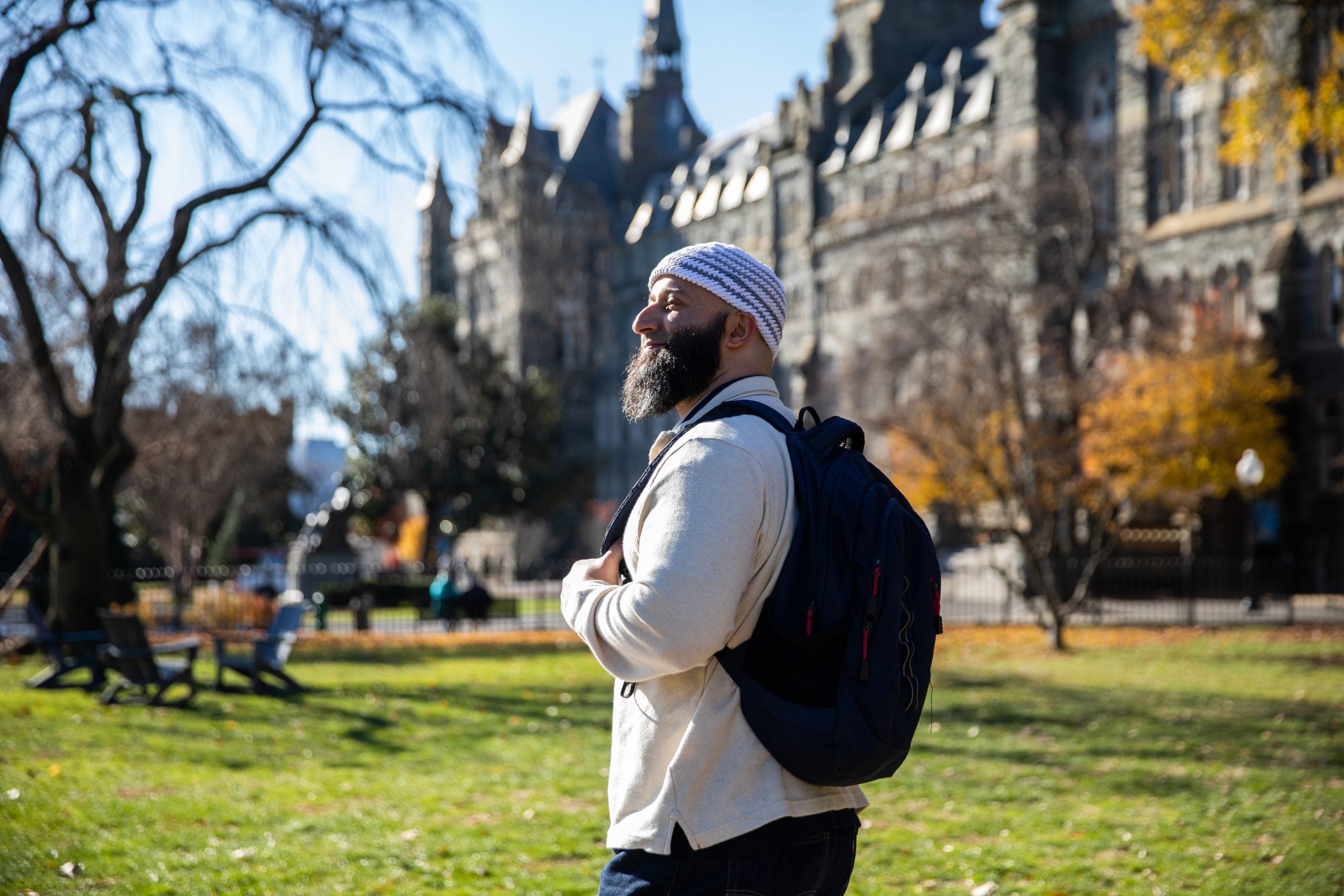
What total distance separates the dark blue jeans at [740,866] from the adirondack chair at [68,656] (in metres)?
11.8

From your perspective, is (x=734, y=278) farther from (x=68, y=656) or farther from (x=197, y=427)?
(x=197, y=427)

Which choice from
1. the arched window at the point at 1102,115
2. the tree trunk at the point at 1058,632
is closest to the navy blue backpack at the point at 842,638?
the tree trunk at the point at 1058,632

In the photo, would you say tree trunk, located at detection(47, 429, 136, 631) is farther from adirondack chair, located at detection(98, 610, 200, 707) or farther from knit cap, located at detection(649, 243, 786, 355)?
knit cap, located at detection(649, 243, 786, 355)

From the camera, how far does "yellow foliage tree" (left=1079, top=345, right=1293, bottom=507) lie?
83.9 ft

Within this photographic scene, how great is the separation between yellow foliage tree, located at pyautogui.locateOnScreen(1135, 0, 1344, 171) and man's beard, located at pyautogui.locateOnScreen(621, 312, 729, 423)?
37.7 feet

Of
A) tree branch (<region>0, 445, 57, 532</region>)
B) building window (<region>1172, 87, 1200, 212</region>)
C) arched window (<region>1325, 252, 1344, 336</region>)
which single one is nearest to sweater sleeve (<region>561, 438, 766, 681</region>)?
tree branch (<region>0, 445, 57, 532</region>)

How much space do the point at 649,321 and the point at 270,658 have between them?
37.7 ft

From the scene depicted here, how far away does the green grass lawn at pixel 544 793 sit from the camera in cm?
595

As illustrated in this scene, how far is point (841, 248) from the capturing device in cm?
5619

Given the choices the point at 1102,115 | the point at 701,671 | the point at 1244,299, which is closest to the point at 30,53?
the point at 701,671

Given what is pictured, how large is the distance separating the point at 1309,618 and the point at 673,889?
78.1ft

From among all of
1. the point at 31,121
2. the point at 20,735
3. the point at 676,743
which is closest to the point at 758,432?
the point at 676,743

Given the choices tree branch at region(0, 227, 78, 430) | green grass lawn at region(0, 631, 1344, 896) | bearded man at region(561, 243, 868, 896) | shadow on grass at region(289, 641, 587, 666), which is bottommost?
shadow on grass at region(289, 641, 587, 666)

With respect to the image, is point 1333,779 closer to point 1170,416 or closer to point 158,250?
point 158,250
